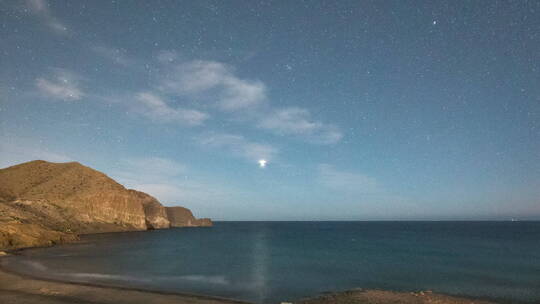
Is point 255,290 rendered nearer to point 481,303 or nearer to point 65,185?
point 481,303

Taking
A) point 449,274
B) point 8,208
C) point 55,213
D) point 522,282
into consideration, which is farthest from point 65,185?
point 522,282

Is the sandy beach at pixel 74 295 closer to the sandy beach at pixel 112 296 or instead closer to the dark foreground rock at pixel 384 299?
the sandy beach at pixel 112 296

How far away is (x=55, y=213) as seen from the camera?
79.2 m

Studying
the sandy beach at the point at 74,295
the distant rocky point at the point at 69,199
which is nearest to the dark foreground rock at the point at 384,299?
the sandy beach at the point at 74,295

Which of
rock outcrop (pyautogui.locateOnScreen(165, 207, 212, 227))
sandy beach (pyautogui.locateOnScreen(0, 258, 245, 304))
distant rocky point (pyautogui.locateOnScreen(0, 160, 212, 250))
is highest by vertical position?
distant rocky point (pyautogui.locateOnScreen(0, 160, 212, 250))

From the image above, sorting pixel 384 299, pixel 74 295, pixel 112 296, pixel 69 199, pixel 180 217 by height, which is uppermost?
pixel 69 199

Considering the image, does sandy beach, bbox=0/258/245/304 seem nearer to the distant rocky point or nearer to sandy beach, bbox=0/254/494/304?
sandy beach, bbox=0/254/494/304

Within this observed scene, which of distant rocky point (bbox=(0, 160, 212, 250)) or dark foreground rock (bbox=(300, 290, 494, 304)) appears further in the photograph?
distant rocky point (bbox=(0, 160, 212, 250))

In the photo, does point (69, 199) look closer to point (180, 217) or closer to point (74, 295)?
point (74, 295)

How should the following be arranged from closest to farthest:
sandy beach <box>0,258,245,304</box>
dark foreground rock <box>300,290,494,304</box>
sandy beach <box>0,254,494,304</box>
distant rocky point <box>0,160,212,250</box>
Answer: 1. sandy beach <box>0,258,245,304</box>
2. sandy beach <box>0,254,494,304</box>
3. dark foreground rock <box>300,290,494,304</box>
4. distant rocky point <box>0,160,212,250</box>

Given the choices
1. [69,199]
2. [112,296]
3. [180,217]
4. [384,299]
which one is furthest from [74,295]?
[180,217]

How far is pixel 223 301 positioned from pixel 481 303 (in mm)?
17526

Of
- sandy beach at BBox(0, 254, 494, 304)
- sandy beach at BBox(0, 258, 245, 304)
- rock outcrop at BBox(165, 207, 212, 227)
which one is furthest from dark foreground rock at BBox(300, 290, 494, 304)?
rock outcrop at BBox(165, 207, 212, 227)

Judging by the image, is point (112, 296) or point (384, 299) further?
point (384, 299)
